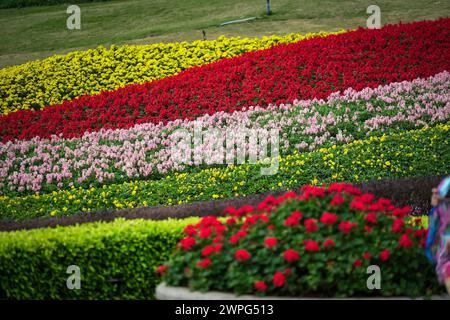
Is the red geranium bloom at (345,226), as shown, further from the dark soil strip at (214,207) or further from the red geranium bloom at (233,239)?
the dark soil strip at (214,207)

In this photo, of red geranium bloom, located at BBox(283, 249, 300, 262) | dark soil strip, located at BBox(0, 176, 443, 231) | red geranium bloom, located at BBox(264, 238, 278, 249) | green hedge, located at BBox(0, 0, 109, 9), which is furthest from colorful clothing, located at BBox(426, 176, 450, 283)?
green hedge, located at BBox(0, 0, 109, 9)

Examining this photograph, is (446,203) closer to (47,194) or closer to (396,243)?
(396,243)

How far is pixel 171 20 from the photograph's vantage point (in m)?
21.6

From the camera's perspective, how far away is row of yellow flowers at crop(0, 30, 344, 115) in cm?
1391

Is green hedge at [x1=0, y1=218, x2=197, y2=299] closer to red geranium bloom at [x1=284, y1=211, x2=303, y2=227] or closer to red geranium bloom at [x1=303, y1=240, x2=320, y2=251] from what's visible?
red geranium bloom at [x1=284, y1=211, x2=303, y2=227]

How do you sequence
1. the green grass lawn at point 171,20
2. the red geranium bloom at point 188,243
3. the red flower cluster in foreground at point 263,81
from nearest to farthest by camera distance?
the red geranium bloom at point 188,243, the red flower cluster in foreground at point 263,81, the green grass lawn at point 171,20

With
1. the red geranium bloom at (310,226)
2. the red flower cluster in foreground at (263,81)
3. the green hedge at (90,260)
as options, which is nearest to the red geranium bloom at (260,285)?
the red geranium bloom at (310,226)

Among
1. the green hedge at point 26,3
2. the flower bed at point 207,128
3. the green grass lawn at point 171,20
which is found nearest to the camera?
the flower bed at point 207,128

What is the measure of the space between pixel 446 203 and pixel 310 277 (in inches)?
38.5

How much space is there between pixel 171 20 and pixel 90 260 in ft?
57.9

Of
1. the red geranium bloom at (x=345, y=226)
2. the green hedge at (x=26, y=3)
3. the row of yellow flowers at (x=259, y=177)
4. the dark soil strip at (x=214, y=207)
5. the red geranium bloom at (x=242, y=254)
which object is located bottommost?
the row of yellow flowers at (x=259, y=177)

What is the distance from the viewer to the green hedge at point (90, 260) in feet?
15.8

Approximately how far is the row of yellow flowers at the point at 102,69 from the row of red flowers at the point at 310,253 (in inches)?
398

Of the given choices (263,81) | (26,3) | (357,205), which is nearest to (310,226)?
(357,205)
